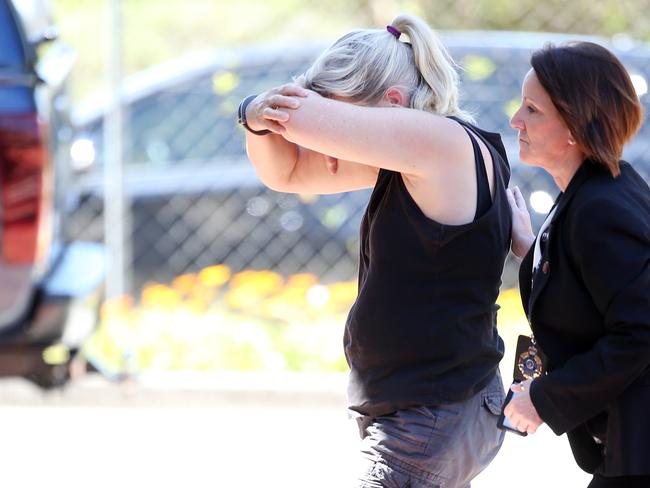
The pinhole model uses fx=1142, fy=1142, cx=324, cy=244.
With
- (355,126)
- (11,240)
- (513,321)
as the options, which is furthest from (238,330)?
(355,126)

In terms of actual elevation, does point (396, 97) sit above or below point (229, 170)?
above

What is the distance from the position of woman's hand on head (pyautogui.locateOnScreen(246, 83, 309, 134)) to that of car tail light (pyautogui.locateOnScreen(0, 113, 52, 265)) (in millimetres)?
2555

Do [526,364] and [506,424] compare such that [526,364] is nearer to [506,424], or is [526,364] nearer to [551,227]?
[506,424]

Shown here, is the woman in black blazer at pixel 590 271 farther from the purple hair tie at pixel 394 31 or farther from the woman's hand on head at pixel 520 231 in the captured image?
the purple hair tie at pixel 394 31

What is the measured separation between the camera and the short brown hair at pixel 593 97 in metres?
2.36

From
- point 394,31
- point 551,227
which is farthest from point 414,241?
point 394,31

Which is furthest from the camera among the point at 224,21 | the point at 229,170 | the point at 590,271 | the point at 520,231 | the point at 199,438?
the point at 224,21

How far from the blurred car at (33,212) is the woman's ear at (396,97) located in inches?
106

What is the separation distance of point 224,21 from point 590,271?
36.1ft

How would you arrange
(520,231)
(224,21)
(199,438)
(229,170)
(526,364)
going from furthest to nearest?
(224,21)
(229,170)
(199,438)
(520,231)
(526,364)

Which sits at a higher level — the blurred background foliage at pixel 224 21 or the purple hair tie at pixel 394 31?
the purple hair tie at pixel 394 31

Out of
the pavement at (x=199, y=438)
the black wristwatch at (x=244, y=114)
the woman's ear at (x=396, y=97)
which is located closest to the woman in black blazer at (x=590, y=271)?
the woman's ear at (x=396, y=97)

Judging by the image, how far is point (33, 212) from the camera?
492cm

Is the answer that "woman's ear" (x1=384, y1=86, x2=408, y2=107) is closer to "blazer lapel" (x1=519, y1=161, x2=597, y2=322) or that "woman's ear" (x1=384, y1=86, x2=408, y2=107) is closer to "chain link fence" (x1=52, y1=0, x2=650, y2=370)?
"blazer lapel" (x1=519, y1=161, x2=597, y2=322)
